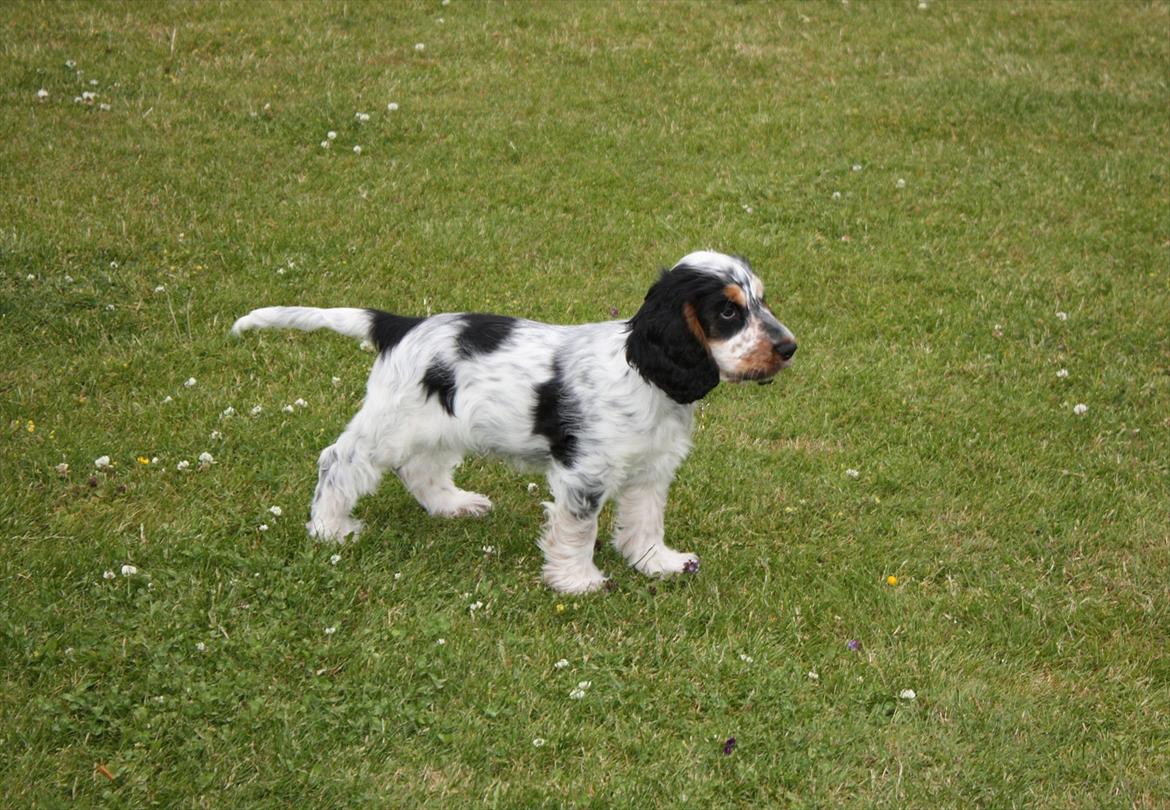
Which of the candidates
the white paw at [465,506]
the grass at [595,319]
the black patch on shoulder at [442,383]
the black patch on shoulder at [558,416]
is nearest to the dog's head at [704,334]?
the black patch on shoulder at [558,416]

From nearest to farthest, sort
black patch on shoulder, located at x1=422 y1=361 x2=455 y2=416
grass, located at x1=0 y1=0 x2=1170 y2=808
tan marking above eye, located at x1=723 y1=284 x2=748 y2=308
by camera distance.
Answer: grass, located at x1=0 y1=0 x2=1170 y2=808, tan marking above eye, located at x1=723 y1=284 x2=748 y2=308, black patch on shoulder, located at x1=422 y1=361 x2=455 y2=416

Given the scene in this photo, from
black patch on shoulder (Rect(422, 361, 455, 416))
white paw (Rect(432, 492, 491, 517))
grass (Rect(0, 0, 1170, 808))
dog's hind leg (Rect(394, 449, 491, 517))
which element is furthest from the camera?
white paw (Rect(432, 492, 491, 517))

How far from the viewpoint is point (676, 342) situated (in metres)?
5.89

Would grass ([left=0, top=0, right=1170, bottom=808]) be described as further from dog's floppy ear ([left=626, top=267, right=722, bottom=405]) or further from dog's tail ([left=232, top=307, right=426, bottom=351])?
dog's floppy ear ([left=626, top=267, right=722, bottom=405])

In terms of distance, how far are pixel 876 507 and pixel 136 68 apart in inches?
378

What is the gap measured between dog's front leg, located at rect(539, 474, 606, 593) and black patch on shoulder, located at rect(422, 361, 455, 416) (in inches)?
25.0

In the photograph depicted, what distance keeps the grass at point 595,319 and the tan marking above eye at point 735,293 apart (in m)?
1.61

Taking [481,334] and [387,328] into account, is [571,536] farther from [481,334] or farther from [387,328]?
[387,328]

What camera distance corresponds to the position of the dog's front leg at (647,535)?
666 cm

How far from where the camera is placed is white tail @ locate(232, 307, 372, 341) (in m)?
6.56

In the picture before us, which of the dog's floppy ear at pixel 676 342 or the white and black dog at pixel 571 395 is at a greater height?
the dog's floppy ear at pixel 676 342

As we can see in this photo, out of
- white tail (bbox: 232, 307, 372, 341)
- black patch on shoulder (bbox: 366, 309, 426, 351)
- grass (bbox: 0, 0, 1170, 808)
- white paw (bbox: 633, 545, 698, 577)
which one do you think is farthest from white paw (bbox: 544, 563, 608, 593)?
white tail (bbox: 232, 307, 372, 341)

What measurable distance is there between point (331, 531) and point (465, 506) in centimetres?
83

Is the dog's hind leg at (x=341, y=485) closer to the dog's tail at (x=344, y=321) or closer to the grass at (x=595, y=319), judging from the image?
the grass at (x=595, y=319)
